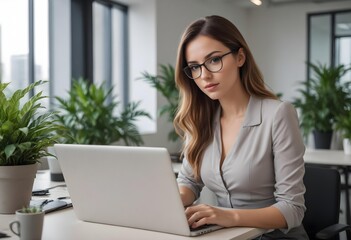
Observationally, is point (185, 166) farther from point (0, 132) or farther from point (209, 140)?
point (0, 132)

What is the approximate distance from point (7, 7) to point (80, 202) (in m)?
3.38

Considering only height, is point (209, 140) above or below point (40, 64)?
below

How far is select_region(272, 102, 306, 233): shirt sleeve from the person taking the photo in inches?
62.1

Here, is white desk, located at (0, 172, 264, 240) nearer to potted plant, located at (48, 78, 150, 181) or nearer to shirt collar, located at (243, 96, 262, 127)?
shirt collar, located at (243, 96, 262, 127)

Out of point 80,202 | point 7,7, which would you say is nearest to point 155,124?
point 7,7

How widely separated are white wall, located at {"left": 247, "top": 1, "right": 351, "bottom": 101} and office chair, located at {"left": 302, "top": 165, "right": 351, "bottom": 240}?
18.1 feet

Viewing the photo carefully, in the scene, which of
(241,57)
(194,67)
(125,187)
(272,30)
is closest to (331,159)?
(241,57)

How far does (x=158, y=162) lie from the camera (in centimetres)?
130

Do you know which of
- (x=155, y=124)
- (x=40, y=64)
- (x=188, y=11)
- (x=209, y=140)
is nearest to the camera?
(x=209, y=140)

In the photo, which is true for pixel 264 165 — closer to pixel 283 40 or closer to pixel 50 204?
pixel 50 204

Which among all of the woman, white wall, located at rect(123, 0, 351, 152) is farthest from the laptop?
white wall, located at rect(123, 0, 351, 152)

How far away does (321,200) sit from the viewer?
2.00 m

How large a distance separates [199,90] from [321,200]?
0.68m

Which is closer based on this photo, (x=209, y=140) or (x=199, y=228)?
(x=199, y=228)
